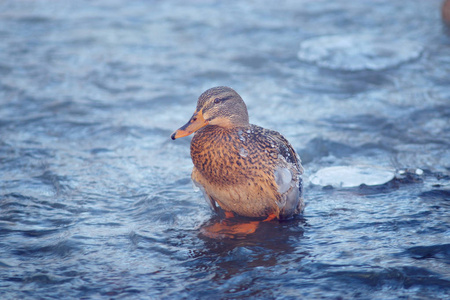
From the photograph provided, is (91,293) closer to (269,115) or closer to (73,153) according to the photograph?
(73,153)

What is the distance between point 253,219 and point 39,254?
1789mm

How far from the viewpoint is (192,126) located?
4.55m

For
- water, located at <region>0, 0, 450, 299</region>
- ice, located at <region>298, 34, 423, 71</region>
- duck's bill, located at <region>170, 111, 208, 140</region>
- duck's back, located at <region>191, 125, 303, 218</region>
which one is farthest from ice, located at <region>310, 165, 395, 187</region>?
ice, located at <region>298, 34, 423, 71</region>

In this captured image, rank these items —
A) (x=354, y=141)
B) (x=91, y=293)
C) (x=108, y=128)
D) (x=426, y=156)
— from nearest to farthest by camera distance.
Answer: (x=91, y=293), (x=426, y=156), (x=354, y=141), (x=108, y=128)

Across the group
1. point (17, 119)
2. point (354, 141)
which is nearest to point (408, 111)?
point (354, 141)

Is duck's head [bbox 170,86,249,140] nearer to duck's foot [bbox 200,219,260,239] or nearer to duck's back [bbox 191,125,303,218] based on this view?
duck's back [bbox 191,125,303,218]

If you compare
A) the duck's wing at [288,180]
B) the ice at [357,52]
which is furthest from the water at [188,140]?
the duck's wing at [288,180]

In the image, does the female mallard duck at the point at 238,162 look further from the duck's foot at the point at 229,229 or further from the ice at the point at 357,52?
the ice at the point at 357,52

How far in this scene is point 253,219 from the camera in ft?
15.9

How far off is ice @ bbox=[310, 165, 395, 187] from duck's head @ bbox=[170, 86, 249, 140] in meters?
1.21

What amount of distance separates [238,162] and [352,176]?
149 centimetres

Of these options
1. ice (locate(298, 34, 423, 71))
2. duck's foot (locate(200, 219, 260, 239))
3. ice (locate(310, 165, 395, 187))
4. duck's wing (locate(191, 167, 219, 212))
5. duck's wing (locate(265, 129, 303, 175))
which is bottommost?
duck's foot (locate(200, 219, 260, 239))

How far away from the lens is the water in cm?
388

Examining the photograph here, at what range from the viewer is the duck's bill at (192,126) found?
177 inches
